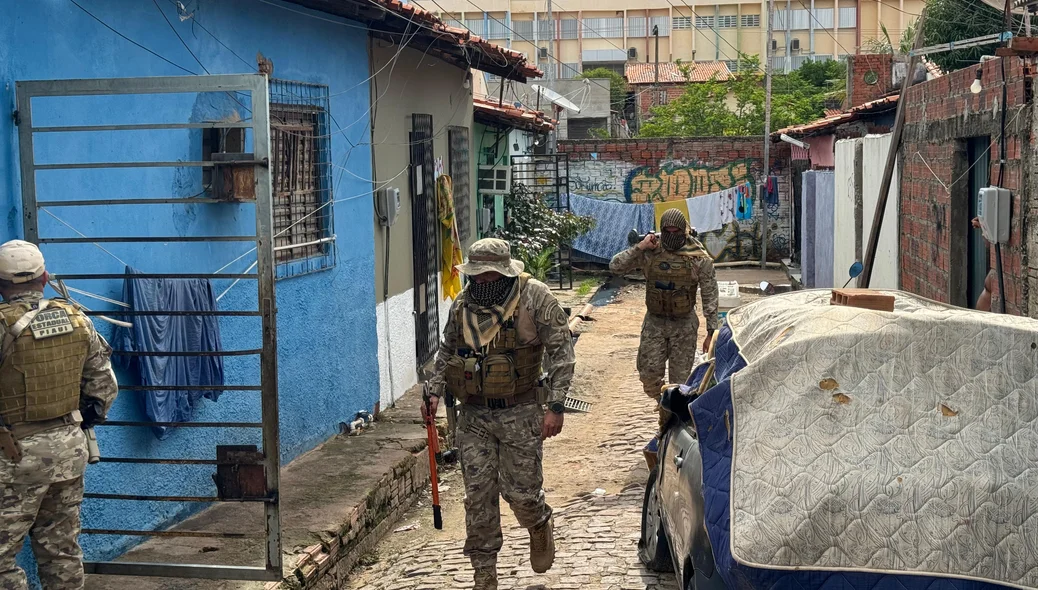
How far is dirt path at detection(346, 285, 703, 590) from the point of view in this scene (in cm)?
633

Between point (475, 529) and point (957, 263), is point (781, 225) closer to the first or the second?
point (957, 263)

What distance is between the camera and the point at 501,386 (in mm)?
5797

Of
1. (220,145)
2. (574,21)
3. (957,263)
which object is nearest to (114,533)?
(220,145)

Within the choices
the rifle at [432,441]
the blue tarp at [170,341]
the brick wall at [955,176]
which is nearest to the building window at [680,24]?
the brick wall at [955,176]

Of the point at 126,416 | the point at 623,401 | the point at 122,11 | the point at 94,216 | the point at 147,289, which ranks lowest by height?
the point at 623,401

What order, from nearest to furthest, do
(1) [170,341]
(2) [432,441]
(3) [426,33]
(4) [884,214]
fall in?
(2) [432,441]
(1) [170,341]
(3) [426,33]
(4) [884,214]

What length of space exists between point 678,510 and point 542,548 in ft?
4.79

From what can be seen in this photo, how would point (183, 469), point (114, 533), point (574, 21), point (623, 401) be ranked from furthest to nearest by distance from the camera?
point (574, 21), point (623, 401), point (183, 469), point (114, 533)

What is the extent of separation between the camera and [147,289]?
6.22 m

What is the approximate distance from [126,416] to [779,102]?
33394 millimetres

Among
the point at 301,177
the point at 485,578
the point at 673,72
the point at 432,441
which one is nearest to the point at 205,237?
the point at 432,441

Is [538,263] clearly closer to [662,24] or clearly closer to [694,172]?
[694,172]

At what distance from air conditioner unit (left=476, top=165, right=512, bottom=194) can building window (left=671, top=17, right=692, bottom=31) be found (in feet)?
177

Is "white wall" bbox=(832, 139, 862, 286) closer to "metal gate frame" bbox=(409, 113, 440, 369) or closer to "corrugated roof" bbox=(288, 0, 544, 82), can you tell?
"corrugated roof" bbox=(288, 0, 544, 82)
